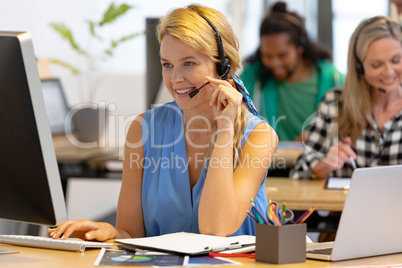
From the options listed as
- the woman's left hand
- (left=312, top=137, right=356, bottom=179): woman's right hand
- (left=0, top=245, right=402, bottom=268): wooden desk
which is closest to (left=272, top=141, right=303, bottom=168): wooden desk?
(left=312, top=137, right=356, bottom=179): woman's right hand

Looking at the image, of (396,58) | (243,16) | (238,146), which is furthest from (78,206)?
(238,146)

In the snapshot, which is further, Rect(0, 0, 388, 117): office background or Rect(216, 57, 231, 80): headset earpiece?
Rect(0, 0, 388, 117): office background

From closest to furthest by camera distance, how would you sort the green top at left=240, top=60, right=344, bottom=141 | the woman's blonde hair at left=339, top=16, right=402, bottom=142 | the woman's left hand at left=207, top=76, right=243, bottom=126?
the woman's left hand at left=207, top=76, right=243, bottom=126
the woman's blonde hair at left=339, top=16, right=402, bottom=142
the green top at left=240, top=60, right=344, bottom=141

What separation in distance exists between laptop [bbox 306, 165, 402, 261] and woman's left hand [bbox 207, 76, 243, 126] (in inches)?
20.8

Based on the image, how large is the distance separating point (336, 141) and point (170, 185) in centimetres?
121

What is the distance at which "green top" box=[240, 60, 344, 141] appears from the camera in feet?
14.4

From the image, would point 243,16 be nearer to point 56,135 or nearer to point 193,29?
point 56,135

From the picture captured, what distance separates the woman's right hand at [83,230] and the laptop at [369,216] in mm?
571

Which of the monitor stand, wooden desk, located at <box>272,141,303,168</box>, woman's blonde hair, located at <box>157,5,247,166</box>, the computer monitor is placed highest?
woman's blonde hair, located at <box>157,5,247,166</box>

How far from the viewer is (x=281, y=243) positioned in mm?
1384

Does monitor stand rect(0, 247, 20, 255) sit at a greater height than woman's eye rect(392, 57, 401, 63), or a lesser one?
lesser

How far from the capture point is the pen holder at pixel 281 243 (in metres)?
1.38

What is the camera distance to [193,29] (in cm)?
192

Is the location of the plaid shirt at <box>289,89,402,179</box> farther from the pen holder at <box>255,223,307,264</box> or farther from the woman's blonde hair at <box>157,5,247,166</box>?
the pen holder at <box>255,223,307,264</box>
